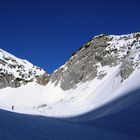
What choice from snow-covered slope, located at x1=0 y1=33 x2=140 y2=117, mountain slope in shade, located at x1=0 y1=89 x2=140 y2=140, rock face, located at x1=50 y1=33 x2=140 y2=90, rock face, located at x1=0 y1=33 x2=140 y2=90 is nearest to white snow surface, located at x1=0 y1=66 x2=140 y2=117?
snow-covered slope, located at x1=0 y1=33 x2=140 y2=117

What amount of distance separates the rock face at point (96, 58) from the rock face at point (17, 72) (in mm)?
11276

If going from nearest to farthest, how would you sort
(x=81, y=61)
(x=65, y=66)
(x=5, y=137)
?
1. (x=5, y=137)
2. (x=81, y=61)
3. (x=65, y=66)

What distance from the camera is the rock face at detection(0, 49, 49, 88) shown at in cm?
11166

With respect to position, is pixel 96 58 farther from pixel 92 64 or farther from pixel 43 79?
pixel 43 79

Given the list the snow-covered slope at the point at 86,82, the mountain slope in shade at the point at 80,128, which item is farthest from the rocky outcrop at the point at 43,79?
the mountain slope in shade at the point at 80,128

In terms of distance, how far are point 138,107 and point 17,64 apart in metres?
93.5

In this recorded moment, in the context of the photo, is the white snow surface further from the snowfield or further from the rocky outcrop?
the rocky outcrop

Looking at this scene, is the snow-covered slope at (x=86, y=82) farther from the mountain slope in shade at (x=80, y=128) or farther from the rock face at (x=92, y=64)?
the mountain slope in shade at (x=80, y=128)

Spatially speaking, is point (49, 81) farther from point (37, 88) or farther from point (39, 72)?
point (39, 72)

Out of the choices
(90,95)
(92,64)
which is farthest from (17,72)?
(90,95)

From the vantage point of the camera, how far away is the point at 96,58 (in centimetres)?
9131

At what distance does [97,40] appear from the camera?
97.6 m

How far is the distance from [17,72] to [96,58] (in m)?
40.7

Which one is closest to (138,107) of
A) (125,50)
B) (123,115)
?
(123,115)
